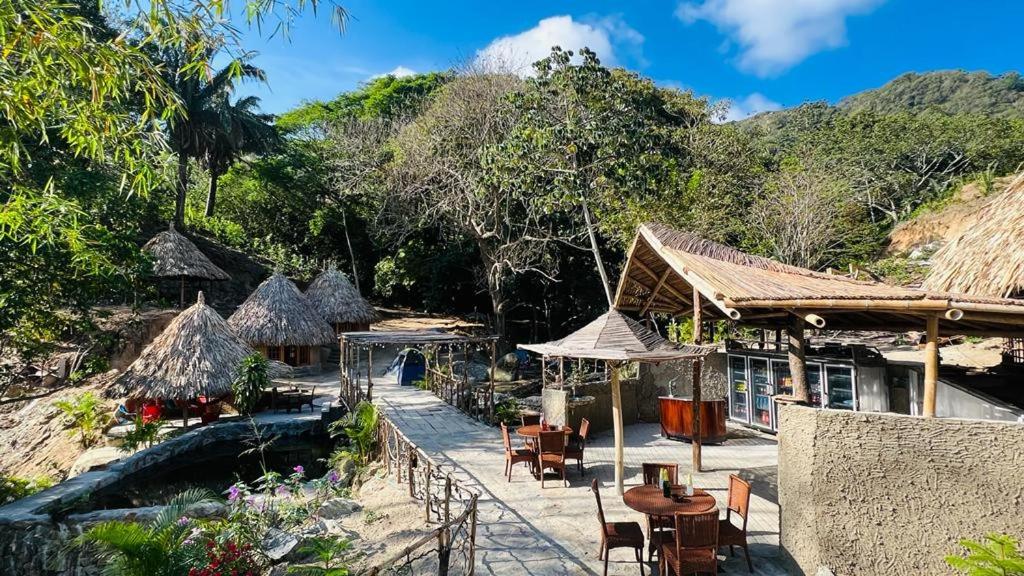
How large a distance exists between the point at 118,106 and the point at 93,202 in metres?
11.9

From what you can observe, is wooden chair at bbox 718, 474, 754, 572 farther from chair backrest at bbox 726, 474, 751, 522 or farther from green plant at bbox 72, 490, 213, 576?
green plant at bbox 72, 490, 213, 576

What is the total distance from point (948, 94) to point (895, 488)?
3200 inches

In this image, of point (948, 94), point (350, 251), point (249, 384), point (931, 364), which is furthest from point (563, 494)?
point (948, 94)

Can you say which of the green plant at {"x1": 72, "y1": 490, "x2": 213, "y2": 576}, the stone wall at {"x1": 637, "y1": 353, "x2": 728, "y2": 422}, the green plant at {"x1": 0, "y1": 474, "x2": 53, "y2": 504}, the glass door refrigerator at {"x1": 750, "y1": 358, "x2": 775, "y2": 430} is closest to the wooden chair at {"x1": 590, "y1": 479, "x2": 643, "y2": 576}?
the green plant at {"x1": 72, "y1": 490, "x2": 213, "y2": 576}

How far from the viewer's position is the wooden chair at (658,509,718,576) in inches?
204

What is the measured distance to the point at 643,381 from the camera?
13469mm

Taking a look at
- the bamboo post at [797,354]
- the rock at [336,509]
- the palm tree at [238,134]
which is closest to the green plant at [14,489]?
the rock at [336,509]

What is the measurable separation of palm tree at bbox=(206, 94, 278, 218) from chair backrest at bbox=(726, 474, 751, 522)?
2919 centimetres

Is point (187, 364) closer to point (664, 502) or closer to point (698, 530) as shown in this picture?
point (664, 502)

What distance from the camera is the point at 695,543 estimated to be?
17.2ft

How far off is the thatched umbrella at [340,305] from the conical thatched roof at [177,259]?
13.5ft

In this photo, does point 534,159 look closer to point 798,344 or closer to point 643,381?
point 643,381

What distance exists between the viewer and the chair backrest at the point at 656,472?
675cm

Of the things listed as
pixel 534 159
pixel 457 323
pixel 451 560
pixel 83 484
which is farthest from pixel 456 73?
pixel 451 560
